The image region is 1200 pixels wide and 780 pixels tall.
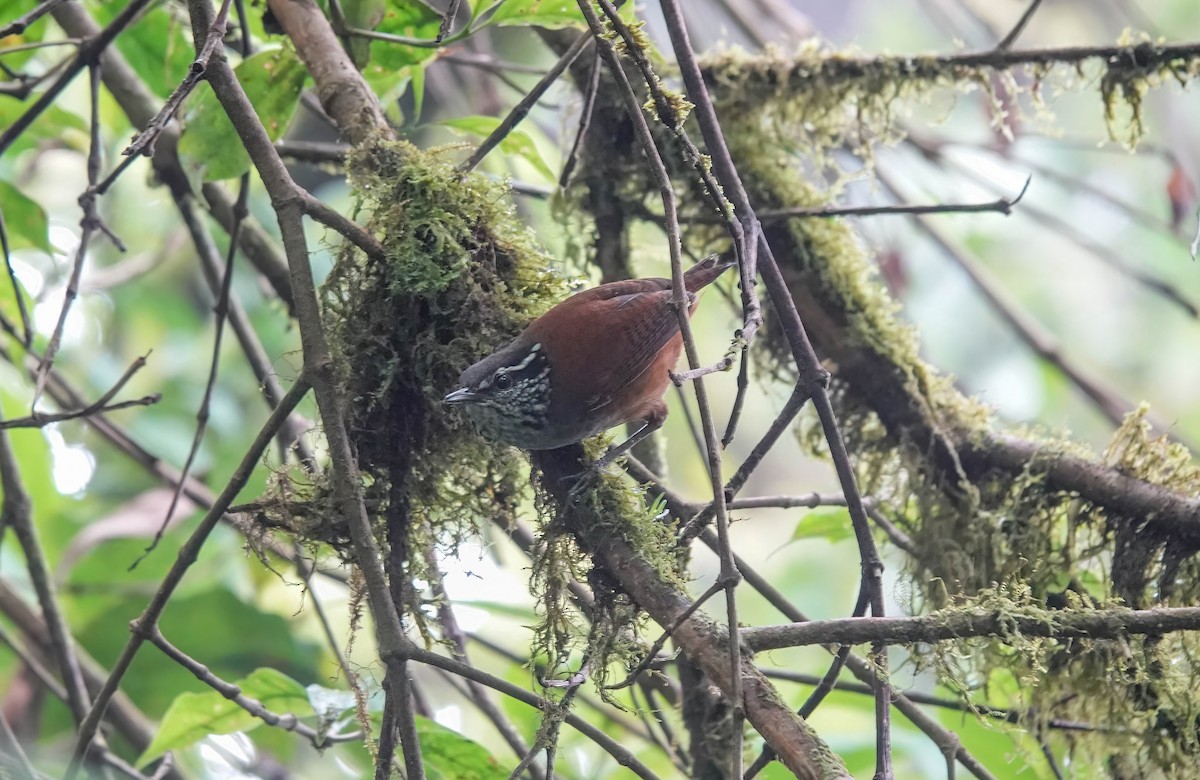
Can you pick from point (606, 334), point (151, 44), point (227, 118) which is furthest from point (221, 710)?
point (151, 44)

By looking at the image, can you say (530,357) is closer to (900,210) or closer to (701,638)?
(701,638)

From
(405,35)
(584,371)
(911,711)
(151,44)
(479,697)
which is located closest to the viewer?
(911,711)

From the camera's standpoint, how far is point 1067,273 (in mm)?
9852

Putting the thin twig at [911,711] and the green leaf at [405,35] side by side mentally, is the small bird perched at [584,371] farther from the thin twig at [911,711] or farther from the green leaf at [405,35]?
the green leaf at [405,35]

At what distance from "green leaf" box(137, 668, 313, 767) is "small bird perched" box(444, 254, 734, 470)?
864 mm

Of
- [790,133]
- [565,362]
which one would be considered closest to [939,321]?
[790,133]

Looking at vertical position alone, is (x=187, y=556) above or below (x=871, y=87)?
below

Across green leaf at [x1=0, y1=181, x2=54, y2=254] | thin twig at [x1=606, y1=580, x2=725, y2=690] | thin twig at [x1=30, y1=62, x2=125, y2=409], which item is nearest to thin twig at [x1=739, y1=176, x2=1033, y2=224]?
thin twig at [x1=606, y1=580, x2=725, y2=690]

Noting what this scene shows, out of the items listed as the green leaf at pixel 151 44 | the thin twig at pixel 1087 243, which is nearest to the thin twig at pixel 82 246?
the green leaf at pixel 151 44

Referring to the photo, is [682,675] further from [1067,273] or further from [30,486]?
[1067,273]

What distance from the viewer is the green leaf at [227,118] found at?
8.34 ft

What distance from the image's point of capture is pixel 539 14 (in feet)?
8.20

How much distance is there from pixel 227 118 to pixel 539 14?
2.66 feet

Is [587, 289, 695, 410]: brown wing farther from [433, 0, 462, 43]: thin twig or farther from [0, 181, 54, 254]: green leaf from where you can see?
[0, 181, 54, 254]: green leaf
